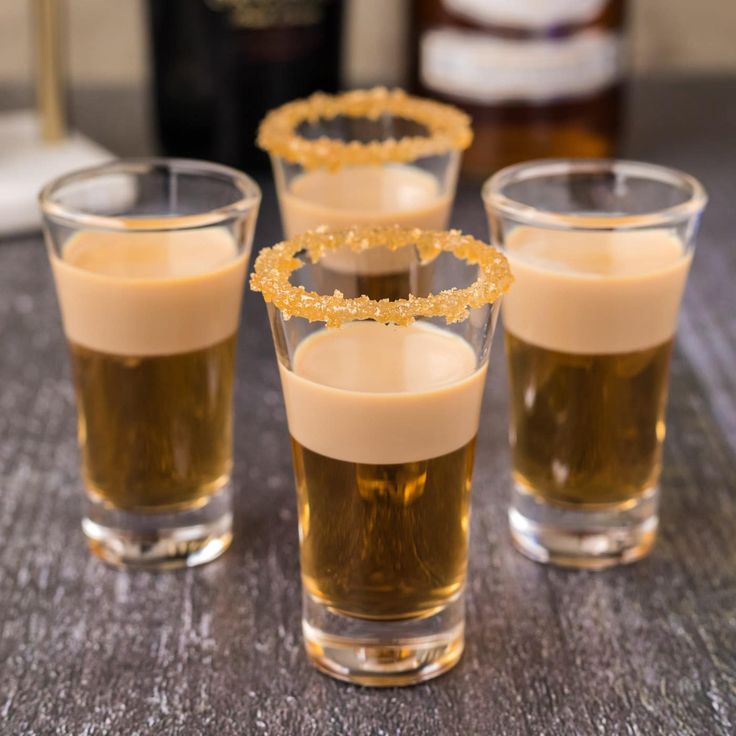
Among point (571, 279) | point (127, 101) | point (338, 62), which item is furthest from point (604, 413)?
point (127, 101)

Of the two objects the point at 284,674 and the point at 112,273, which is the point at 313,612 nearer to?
the point at 284,674

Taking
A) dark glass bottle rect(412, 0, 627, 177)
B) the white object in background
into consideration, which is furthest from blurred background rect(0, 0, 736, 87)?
dark glass bottle rect(412, 0, 627, 177)

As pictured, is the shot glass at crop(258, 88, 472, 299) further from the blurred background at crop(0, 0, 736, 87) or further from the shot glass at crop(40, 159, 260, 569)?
the blurred background at crop(0, 0, 736, 87)

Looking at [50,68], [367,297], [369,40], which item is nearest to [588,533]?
[367,297]

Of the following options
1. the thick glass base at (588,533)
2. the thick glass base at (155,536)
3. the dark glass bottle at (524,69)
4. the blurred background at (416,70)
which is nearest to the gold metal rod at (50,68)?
the blurred background at (416,70)

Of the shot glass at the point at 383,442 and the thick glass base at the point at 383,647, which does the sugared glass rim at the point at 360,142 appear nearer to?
the shot glass at the point at 383,442
